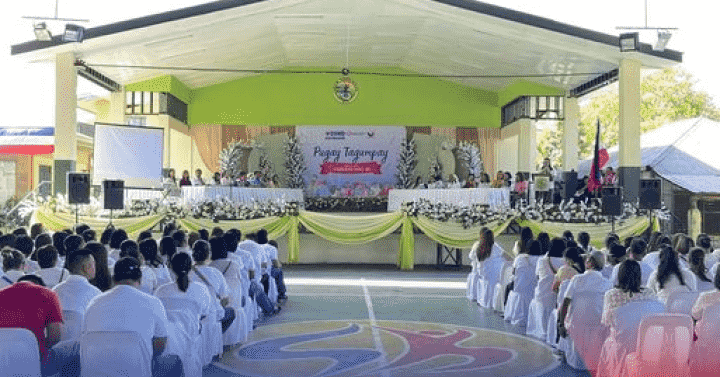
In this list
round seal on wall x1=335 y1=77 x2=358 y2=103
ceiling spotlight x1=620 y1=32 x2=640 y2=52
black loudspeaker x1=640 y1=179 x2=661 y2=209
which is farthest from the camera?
round seal on wall x1=335 y1=77 x2=358 y2=103

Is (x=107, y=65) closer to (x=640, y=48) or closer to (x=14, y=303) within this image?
(x=640, y=48)

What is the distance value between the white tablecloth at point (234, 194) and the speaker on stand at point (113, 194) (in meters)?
2.75

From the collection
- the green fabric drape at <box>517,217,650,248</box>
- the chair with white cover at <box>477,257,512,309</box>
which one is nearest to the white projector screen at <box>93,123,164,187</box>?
the green fabric drape at <box>517,217,650,248</box>

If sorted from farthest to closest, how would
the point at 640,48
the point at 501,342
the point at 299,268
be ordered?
the point at 299,268
the point at 640,48
the point at 501,342

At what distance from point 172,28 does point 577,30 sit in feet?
27.2

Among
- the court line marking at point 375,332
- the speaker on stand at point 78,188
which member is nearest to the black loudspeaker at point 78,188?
the speaker on stand at point 78,188

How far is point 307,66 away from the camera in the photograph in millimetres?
28531

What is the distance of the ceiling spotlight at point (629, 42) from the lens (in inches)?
722

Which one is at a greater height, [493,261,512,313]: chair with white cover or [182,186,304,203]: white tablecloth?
[182,186,304,203]: white tablecloth

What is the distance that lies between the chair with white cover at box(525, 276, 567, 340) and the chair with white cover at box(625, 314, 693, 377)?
3.91m

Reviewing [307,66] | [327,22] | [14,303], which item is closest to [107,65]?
[327,22]

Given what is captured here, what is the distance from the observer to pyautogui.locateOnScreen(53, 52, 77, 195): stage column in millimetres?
19406

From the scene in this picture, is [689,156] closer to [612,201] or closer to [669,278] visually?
[612,201]

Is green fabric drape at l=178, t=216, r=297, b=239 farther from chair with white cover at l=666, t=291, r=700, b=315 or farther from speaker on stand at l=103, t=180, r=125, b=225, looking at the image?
chair with white cover at l=666, t=291, r=700, b=315
